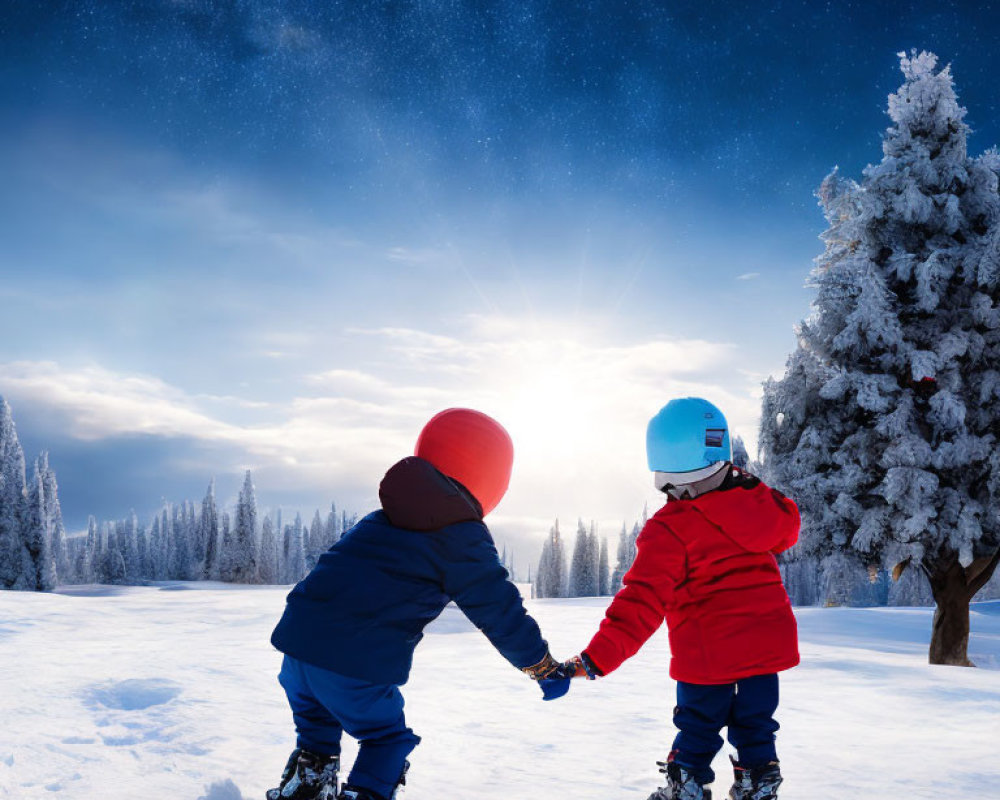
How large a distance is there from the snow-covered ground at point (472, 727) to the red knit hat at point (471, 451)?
1663mm

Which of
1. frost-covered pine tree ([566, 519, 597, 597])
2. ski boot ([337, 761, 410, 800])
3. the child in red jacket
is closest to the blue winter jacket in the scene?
ski boot ([337, 761, 410, 800])

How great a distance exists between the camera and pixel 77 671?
6.22 meters

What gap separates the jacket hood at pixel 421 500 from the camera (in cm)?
283

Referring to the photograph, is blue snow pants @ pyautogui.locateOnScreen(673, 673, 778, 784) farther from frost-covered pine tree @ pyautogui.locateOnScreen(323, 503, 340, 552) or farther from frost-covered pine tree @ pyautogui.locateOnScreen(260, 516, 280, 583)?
frost-covered pine tree @ pyautogui.locateOnScreen(323, 503, 340, 552)

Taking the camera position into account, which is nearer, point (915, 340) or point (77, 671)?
point (77, 671)

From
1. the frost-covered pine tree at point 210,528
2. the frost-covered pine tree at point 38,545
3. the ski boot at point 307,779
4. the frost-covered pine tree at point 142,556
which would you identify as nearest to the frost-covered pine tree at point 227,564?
the frost-covered pine tree at point 210,528

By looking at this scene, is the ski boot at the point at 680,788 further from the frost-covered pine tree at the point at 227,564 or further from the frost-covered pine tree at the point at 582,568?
the frost-covered pine tree at the point at 582,568

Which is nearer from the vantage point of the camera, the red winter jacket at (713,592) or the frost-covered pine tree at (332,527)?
the red winter jacket at (713,592)

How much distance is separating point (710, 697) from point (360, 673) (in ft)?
5.32

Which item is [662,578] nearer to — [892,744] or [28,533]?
[892,744]

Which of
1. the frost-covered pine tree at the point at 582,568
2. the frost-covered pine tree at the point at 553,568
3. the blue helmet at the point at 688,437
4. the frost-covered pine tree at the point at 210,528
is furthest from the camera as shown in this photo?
the frost-covered pine tree at the point at 553,568

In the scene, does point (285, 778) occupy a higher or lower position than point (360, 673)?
lower

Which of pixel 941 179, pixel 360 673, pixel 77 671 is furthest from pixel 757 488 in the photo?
pixel 941 179

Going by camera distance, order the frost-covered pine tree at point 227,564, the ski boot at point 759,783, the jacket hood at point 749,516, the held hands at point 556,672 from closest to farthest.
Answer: the held hands at point 556,672
the ski boot at point 759,783
the jacket hood at point 749,516
the frost-covered pine tree at point 227,564
